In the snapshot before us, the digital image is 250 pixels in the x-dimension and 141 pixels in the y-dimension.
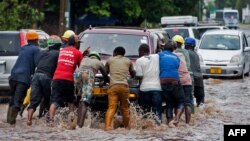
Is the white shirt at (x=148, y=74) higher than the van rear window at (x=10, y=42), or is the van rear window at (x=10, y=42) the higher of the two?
the van rear window at (x=10, y=42)

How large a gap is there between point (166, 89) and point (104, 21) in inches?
1197

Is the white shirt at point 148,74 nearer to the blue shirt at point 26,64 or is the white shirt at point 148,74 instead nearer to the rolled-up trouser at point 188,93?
the rolled-up trouser at point 188,93

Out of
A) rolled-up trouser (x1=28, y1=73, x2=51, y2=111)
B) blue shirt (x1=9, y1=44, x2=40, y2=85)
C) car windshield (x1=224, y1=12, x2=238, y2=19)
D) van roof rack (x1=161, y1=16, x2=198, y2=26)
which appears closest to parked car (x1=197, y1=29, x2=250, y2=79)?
blue shirt (x1=9, y1=44, x2=40, y2=85)

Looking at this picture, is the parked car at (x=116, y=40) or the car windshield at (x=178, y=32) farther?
the car windshield at (x=178, y=32)

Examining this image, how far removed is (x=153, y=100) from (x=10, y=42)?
18.9 feet

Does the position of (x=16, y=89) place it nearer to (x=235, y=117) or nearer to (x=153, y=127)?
(x=153, y=127)

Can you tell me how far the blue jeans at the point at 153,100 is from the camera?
13055 mm

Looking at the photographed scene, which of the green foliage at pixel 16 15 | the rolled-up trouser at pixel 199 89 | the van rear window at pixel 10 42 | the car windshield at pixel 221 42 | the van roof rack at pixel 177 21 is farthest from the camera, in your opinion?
the van roof rack at pixel 177 21

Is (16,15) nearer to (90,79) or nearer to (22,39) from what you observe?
(22,39)

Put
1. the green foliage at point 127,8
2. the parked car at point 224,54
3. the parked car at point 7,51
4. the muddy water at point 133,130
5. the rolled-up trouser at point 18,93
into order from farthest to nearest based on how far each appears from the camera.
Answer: the green foliage at point 127,8 → the parked car at point 224,54 → the parked car at point 7,51 → the rolled-up trouser at point 18,93 → the muddy water at point 133,130

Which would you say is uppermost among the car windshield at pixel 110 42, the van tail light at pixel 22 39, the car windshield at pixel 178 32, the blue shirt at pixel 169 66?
the car windshield at pixel 178 32

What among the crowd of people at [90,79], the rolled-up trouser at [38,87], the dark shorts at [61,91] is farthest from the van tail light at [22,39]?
the dark shorts at [61,91]

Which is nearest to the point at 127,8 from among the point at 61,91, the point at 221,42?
the point at 221,42

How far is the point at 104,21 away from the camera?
4341 cm
